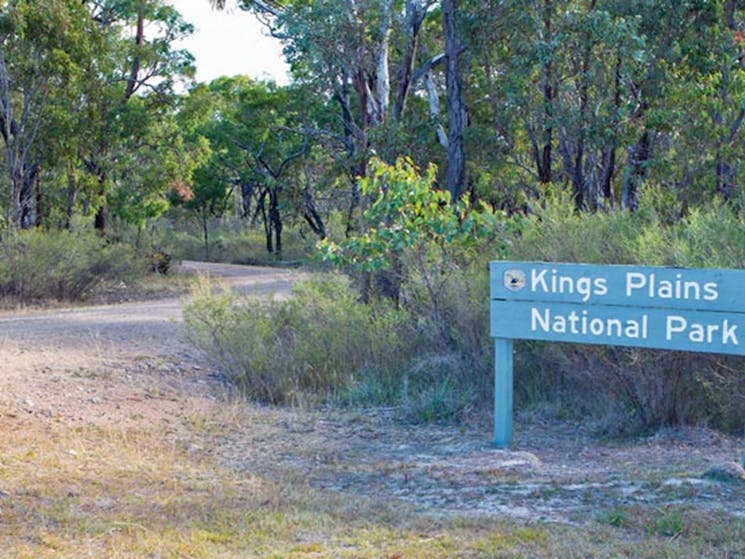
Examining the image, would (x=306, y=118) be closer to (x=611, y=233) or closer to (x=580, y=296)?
(x=611, y=233)

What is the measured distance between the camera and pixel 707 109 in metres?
15.9

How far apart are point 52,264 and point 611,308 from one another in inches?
688

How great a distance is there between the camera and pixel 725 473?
6.34m

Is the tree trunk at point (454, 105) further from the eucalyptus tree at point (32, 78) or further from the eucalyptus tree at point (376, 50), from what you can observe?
the eucalyptus tree at point (32, 78)

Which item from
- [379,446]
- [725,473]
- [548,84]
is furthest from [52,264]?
[725,473]

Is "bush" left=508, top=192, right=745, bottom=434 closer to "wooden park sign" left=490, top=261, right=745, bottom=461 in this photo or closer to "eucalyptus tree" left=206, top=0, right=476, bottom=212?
"wooden park sign" left=490, top=261, right=745, bottom=461

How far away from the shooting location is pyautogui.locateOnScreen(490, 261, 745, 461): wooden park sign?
6883 millimetres

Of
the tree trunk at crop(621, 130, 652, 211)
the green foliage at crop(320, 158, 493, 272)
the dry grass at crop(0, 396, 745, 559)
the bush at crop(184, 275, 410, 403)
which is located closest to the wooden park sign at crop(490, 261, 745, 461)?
the dry grass at crop(0, 396, 745, 559)

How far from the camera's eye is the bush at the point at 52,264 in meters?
21.9

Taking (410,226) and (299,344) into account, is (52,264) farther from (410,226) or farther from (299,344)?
(410,226)

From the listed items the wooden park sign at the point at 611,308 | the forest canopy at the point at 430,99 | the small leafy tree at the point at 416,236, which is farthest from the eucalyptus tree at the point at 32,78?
the wooden park sign at the point at 611,308

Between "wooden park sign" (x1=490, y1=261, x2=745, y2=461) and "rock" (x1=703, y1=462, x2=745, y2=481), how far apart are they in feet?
2.67

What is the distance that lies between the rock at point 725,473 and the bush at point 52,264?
17.8 m

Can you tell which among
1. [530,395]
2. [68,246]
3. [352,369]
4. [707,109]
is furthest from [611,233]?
[68,246]
